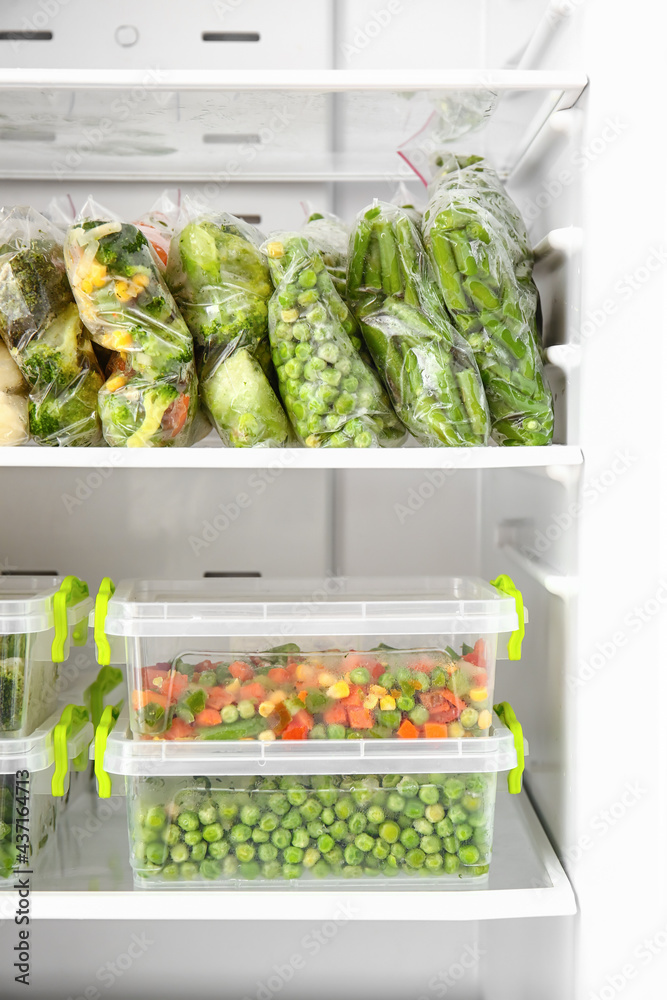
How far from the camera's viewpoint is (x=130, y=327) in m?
0.78

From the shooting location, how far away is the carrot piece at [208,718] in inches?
31.3

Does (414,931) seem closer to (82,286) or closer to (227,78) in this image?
(82,286)

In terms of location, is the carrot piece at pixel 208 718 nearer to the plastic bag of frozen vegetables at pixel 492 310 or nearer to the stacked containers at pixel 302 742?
the stacked containers at pixel 302 742

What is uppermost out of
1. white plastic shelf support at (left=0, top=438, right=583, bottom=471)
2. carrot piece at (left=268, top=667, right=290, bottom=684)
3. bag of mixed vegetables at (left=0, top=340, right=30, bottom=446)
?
bag of mixed vegetables at (left=0, top=340, right=30, bottom=446)

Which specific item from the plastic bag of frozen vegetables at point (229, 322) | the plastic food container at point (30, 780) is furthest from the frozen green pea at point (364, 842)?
the plastic bag of frozen vegetables at point (229, 322)

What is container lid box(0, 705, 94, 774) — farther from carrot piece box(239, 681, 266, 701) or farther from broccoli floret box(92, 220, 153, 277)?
broccoli floret box(92, 220, 153, 277)

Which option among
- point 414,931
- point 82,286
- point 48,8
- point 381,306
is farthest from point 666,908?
point 48,8

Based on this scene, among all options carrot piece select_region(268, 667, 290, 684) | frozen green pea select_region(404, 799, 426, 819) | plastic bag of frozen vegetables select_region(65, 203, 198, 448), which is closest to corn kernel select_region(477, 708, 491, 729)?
frozen green pea select_region(404, 799, 426, 819)

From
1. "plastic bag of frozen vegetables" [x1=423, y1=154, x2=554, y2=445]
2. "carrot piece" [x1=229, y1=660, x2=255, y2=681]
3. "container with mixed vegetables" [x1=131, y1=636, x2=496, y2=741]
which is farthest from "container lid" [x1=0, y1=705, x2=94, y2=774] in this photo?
"plastic bag of frozen vegetables" [x1=423, y1=154, x2=554, y2=445]

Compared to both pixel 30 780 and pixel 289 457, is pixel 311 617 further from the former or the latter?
pixel 30 780

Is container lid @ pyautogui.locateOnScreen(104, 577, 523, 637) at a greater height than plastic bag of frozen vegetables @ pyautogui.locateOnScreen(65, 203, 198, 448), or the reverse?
plastic bag of frozen vegetables @ pyautogui.locateOnScreen(65, 203, 198, 448)

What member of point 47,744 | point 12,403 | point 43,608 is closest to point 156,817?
point 47,744

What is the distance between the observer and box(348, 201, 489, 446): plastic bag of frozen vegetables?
2.62 ft

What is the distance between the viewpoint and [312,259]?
812 millimetres
